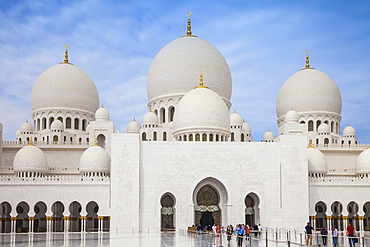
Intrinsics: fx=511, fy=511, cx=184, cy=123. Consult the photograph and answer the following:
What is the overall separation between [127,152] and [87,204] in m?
4.23

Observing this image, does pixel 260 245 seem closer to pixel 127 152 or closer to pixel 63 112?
pixel 127 152

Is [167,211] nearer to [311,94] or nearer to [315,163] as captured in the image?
[315,163]

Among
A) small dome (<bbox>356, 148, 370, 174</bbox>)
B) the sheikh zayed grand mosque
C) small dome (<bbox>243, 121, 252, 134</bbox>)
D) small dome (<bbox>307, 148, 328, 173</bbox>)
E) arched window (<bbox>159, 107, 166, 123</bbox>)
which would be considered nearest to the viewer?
the sheikh zayed grand mosque

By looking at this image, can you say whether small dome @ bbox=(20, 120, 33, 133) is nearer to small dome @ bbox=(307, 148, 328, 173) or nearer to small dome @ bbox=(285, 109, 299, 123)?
small dome @ bbox=(285, 109, 299, 123)

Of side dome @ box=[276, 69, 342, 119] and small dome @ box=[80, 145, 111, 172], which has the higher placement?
side dome @ box=[276, 69, 342, 119]

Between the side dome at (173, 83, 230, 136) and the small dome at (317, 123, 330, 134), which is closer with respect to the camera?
the side dome at (173, 83, 230, 136)

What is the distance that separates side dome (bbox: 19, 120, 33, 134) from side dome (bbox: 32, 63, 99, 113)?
150 centimetres

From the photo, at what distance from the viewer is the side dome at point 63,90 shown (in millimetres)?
32812

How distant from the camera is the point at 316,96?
34.4 metres

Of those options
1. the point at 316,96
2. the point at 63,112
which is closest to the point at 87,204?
the point at 63,112

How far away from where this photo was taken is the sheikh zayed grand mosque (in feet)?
80.6

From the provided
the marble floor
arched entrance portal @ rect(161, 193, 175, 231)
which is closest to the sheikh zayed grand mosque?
arched entrance portal @ rect(161, 193, 175, 231)

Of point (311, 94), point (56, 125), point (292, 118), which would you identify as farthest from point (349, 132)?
point (56, 125)

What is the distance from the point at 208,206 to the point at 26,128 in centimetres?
1346
